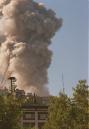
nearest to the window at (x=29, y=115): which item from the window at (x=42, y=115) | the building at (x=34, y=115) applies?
the building at (x=34, y=115)

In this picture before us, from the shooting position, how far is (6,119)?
39.6 metres

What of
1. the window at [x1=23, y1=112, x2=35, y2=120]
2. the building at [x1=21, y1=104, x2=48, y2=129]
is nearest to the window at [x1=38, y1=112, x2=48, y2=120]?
the building at [x1=21, y1=104, x2=48, y2=129]

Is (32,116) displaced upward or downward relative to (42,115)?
downward

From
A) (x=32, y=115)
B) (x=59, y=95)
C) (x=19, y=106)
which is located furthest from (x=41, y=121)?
(x=19, y=106)

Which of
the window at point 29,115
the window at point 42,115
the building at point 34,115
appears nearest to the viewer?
the building at point 34,115

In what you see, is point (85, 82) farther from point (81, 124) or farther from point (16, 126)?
point (16, 126)

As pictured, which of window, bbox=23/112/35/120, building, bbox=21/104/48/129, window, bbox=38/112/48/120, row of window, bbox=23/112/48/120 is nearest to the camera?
building, bbox=21/104/48/129

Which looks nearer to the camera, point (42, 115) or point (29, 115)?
point (29, 115)

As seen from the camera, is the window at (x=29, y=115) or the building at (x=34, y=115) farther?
the window at (x=29, y=115)

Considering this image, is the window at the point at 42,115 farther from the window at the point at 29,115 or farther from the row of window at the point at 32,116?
the window at the point at 29,115

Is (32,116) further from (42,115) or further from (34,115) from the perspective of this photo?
(42,115)

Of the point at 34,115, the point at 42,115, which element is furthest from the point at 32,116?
the point at 42,115

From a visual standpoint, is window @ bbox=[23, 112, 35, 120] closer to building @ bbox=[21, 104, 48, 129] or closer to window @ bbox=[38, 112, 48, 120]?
building @ bbox=[21, 104, 48, 129]

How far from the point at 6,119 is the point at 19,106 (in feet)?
7.77
